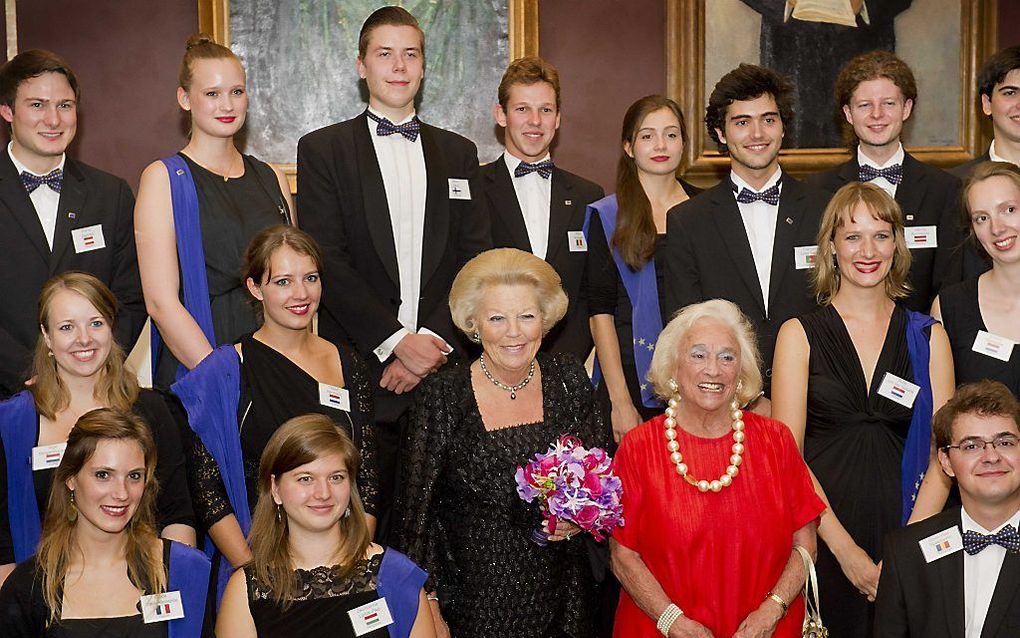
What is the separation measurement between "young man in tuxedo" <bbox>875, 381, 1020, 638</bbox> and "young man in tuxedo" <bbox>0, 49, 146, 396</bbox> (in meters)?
2.59

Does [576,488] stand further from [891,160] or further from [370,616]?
[891,160]

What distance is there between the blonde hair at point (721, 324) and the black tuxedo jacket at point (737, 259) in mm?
609

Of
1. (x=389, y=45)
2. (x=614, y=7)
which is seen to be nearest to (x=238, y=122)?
(x=389, y=45)

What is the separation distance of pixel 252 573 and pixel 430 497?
0.55m

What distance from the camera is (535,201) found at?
4906 mm

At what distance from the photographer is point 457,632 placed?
11.7 feet

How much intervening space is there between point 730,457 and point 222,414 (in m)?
1.50


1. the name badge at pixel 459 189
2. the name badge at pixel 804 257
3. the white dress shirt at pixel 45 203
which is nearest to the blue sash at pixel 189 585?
the white dress shirt at pixel 45 203

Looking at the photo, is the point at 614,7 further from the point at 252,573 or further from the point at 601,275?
the point at 252,573

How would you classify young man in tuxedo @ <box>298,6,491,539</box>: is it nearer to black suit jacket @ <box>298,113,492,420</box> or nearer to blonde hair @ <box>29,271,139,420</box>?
black suit jacket @ <box>298,113,492,420</box>

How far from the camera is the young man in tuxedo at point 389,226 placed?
4.21 metres

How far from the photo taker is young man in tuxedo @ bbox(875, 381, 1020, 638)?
11.0 ft

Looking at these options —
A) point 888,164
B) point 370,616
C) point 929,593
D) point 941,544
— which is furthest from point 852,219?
point 370,616

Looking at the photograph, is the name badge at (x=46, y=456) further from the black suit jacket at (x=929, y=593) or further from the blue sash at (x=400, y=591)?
the black suit jacket at (x=929, y=593)
